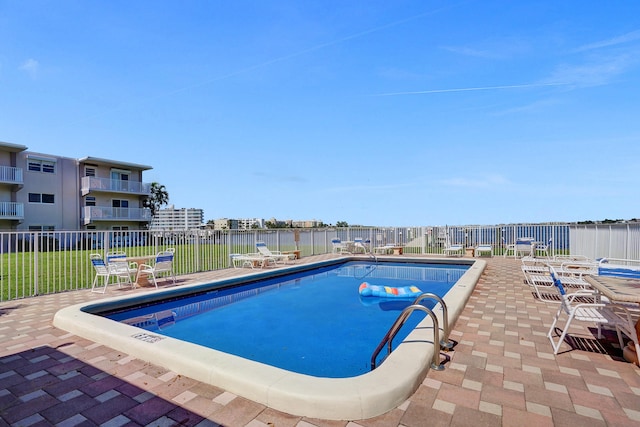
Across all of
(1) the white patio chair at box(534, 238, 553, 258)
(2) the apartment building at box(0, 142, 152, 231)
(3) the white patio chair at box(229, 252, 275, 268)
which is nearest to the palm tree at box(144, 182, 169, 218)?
(2) the apartment building at box(0, 142, 152, 231)

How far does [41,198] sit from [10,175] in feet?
8.49

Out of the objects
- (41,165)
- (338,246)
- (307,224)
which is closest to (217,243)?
(338,246)

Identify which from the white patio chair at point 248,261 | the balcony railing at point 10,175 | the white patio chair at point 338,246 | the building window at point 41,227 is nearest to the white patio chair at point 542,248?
the white patio chair at point 338,246

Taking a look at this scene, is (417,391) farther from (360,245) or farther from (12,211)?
(12,211)

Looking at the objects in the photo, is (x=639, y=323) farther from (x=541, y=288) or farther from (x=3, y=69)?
(x=3, y=69)

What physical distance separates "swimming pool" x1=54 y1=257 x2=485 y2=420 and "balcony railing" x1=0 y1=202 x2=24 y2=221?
2440cm

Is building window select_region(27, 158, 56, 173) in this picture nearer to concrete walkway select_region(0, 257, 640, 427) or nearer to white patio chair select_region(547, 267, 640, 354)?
concrete walkway select_region(0, 257, 640, 427)

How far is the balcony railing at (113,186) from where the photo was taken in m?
25.6

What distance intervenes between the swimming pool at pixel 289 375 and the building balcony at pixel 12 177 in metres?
24.6

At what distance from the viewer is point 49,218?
2445 cm

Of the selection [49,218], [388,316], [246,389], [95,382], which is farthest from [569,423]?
[49,218]

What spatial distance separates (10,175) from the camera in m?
22.0

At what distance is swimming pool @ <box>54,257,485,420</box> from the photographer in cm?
244

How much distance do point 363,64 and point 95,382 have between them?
1257 cm
